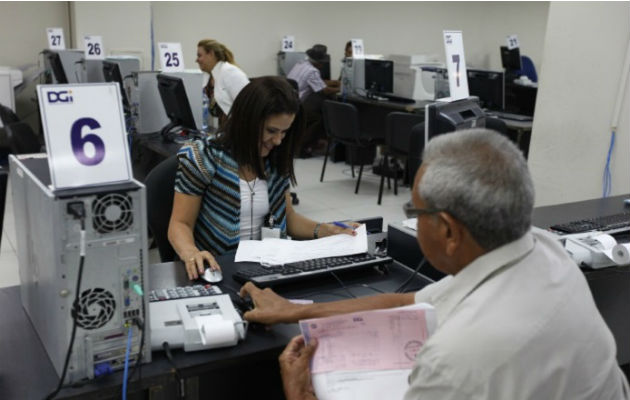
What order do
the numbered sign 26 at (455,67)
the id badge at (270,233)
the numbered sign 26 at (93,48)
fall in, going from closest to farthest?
the id badge at (270,233) < the numbered sign 26 at (455,67) < the numbered sign 26 at (93,48)

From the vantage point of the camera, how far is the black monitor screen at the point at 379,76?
645cm

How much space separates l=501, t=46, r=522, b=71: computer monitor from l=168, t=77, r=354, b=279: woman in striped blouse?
22.0ft

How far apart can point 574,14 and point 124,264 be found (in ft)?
11.1

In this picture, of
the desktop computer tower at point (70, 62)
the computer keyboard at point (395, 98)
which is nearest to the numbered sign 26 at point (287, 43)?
the computer keyboard at point (395, 98)

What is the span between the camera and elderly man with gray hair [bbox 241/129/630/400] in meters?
0.90

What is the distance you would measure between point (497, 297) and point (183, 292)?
2.39ft

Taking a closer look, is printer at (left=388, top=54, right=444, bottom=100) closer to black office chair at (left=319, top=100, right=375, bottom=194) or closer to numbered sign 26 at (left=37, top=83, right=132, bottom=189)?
black office chair at (left=319, top=100, right=375, bottom=194)

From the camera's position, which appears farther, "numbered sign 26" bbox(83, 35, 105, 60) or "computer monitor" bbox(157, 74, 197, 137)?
"numbered sign 26" bbox(83, 35, 105, 60)

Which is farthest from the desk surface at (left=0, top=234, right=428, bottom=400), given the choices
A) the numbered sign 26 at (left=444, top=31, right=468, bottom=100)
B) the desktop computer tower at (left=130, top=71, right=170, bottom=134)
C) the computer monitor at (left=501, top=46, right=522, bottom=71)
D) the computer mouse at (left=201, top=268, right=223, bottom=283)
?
the computer monitor at (left=501, top=46, right=522, bottom=71)

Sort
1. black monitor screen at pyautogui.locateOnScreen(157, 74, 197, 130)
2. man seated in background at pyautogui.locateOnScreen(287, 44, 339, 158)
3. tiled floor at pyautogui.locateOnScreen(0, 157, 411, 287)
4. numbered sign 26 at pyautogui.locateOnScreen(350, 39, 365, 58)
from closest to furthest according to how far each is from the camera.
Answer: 1. black monitor screen at pyautogui.locateOnScreen(157, 74, 197, 130)
2. tiled floor at pyautogui.locateOnScreen(0, 157, 411, 287)
3. man seated in background at pyautogui.locateOnScreen(287, 44, 339, 158)
4. numbered sign 26 at pyautogui.locateOnScreen(350, 39, 365, 58)

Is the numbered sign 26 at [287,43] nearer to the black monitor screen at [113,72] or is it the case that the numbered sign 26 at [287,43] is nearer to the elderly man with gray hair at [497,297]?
the black monitor screen at [113,72]

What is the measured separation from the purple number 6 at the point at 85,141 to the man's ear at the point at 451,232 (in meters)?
0.58

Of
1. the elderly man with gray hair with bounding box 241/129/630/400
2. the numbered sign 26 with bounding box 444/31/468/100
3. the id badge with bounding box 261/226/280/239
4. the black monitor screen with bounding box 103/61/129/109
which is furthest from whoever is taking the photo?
the black monitor screen with bounding box 103/61/129/109

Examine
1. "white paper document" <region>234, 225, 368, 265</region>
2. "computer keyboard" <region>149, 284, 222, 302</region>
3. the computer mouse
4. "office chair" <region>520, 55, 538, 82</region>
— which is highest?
"office chair" <region>520, 55, 538, 82</region>
